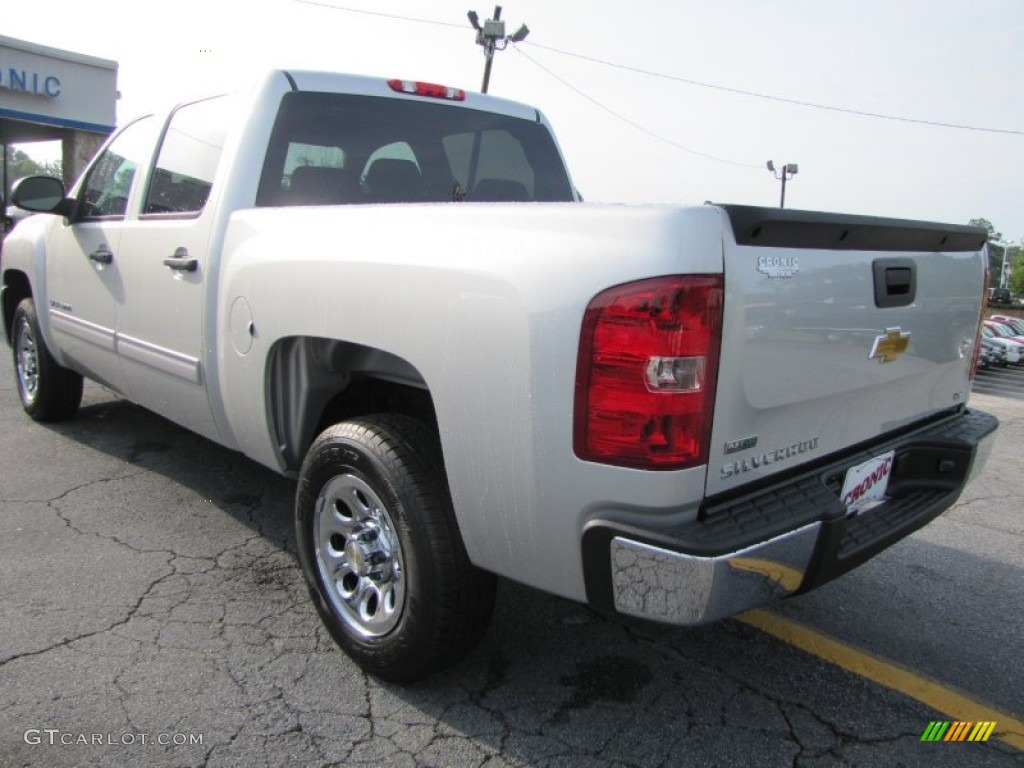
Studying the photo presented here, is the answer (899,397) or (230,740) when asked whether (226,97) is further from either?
(899,397)

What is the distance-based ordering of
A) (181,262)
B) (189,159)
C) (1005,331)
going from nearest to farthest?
(181,262) < (189,159) < (1005,331)

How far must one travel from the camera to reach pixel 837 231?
2.15 metres

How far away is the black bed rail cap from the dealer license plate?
26.0 inches

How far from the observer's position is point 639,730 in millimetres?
2361

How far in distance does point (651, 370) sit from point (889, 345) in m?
1.00

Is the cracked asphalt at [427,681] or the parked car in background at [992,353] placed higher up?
the cracked asphalt at [427,681]

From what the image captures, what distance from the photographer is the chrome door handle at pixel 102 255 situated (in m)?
3.94

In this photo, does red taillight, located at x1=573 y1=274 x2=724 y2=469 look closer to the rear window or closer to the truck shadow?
the truck shadow

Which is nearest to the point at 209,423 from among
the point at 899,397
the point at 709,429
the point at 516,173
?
the point at 516,173

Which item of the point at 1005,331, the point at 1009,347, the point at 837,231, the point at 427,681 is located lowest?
the point at 1009,347

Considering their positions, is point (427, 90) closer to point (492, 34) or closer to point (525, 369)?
point (525, 369)

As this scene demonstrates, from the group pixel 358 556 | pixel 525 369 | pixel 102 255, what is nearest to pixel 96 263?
pixel 102 255

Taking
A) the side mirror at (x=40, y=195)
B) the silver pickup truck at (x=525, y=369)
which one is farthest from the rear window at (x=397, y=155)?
the side mirror at (x=40, y=195)

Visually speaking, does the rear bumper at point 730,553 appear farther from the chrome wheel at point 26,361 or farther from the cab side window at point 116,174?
the chrome wheel at point 26,361
